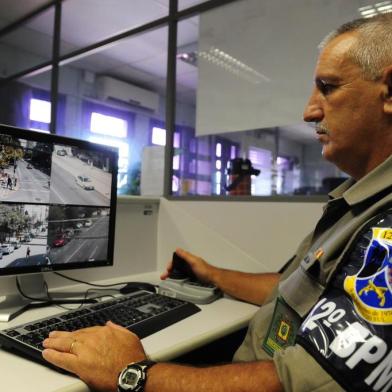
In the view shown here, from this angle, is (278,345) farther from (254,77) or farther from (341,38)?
(254,77)

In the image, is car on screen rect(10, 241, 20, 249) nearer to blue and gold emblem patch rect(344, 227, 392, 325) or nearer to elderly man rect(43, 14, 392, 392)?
elderly man rect(43, 14, 392, 392)

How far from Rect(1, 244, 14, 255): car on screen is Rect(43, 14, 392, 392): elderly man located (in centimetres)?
36

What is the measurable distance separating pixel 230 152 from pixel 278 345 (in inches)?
53.8

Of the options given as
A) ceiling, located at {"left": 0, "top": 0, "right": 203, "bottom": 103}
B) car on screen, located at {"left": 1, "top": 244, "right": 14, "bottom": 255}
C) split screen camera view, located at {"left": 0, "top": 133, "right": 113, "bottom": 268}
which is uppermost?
ceiling, located at {"left": 0, "top": 0, "right": 203, "bottom": 103}

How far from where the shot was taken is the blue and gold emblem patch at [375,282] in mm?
557

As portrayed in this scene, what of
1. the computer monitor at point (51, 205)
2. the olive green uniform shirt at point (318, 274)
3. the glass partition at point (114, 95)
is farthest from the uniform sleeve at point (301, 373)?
the glass partition at point (114, 95)

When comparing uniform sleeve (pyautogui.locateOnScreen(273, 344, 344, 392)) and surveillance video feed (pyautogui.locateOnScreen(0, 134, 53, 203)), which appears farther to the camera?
surveillance video feed (pyautogui.locateOnScreen(0, 134, 53, 203))

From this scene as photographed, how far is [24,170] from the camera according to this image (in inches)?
40.7

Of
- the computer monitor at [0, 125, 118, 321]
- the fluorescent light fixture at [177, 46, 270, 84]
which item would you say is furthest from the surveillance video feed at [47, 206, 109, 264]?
the fluorescent light fixture at [177, 46, 270, 84]

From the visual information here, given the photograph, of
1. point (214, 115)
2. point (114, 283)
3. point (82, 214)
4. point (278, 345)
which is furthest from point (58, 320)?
point (214, 115)

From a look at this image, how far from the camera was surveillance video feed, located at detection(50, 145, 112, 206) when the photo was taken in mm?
1115

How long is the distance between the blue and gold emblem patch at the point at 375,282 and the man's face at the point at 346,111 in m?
0.26

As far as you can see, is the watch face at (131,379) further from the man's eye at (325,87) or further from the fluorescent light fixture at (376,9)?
the fluorescent light fixture at (376,9)

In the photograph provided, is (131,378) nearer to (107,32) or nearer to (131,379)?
(131,379)
